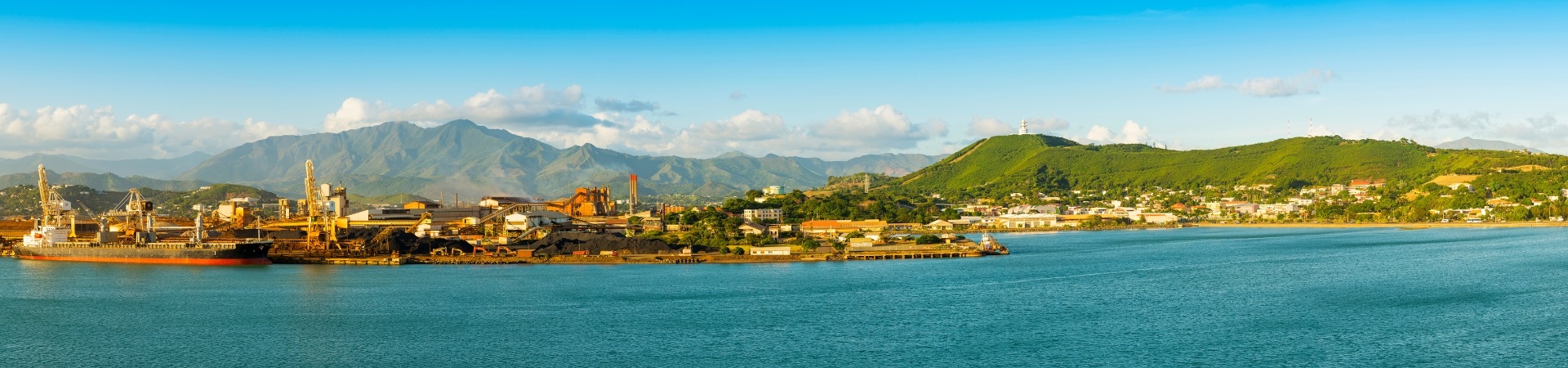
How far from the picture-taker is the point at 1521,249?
49.3m

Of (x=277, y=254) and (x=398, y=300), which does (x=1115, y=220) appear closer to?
(x=277, y=254)

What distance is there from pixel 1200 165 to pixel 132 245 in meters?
113

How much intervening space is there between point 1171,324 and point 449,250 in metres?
33.9

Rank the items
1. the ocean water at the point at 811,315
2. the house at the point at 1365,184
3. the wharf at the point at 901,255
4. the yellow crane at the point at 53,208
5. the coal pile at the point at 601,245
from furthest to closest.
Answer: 1. the house at the point at 1365,184
2. the yellow crane at the point at 53,208
3. the coal pile at the point at 601,245
4. the wharf at the point at 901,255
5. the ocean water at the point at 811,315

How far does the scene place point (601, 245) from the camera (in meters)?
50.6

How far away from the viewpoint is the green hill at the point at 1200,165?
116 meters

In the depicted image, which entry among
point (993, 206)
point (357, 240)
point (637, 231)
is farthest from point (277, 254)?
point (993, 206)

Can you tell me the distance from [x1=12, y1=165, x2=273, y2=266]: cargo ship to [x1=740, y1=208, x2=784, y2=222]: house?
31.8 m

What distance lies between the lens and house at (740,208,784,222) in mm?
77938

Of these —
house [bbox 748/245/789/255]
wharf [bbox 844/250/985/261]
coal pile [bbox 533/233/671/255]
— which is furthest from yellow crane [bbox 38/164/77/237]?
wharf [bbox 844/250/985/261]

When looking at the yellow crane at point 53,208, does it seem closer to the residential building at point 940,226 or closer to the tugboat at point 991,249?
the tugboat at point 991,249

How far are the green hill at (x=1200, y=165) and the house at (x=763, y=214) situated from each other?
48.5m

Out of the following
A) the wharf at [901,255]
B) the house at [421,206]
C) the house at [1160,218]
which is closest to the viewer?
the wharf at [901,255]

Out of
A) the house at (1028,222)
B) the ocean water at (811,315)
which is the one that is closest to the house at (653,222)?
the ocean water at (811,315)
